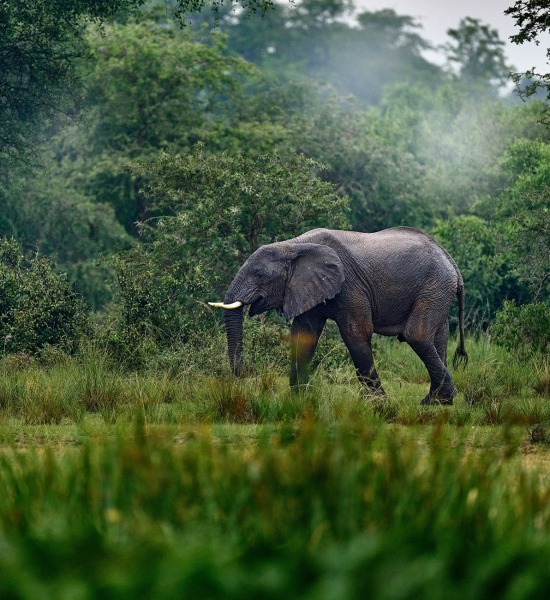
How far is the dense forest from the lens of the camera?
55.6ft

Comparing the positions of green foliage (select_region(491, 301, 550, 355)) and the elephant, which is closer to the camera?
the elephant

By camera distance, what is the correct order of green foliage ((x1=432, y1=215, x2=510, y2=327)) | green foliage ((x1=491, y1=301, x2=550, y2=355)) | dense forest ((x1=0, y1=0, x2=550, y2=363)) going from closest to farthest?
green foliage ((x1=491, y1=301, x2=550, y2=355))
dense forest ((x1=0, y1=0, x2=550, y2=363))
green foliage ((x1=432, y1=215, x2=510, y2=327))

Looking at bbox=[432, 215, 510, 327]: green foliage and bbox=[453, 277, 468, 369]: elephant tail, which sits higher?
bbox=[453, 277, 468, 369]: elephant tail

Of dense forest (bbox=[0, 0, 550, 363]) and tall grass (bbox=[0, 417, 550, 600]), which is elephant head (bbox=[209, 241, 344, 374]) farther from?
tall grass (bbox=[0, 417, 550, 600])

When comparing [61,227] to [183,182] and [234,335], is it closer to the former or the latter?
[183,182]

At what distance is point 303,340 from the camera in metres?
14.1

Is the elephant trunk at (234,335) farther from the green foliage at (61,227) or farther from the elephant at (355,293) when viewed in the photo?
the green foliage at (61,227)

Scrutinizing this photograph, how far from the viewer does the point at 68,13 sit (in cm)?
2009

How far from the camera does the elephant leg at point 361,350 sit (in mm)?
14062

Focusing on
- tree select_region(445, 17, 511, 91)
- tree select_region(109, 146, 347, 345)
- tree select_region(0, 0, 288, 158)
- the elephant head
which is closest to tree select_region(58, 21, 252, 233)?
tree select_region(0, 0, 288, 158)

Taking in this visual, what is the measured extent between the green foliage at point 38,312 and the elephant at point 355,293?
10.4 ft

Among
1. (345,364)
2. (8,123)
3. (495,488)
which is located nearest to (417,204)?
(8,123)

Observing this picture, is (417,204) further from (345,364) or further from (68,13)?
(345,364)

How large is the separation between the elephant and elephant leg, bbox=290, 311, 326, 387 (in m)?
0.01
